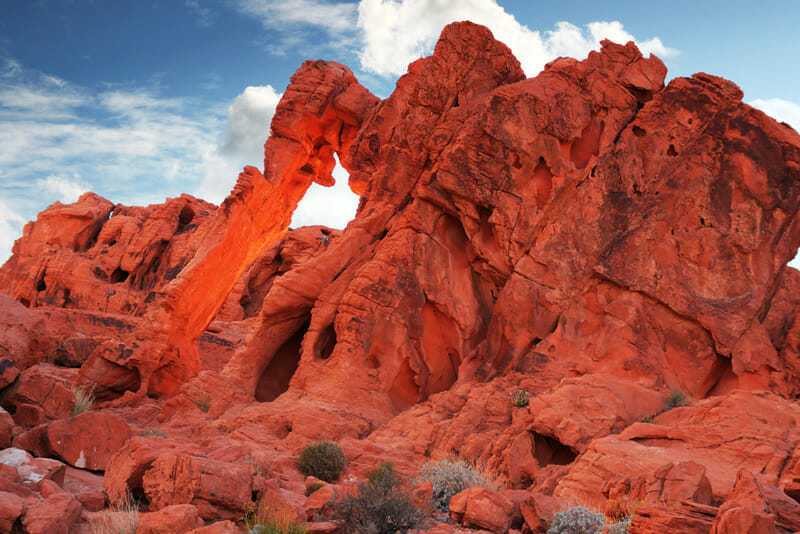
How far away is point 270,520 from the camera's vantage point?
663 cm

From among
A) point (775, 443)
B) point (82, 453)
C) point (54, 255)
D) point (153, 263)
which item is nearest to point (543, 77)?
point (775, 443)

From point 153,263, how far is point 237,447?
29725mm

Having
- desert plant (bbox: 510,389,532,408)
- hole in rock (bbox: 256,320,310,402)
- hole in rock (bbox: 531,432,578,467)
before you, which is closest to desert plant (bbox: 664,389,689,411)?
hole in rock (bbox: 531,432,578,467)

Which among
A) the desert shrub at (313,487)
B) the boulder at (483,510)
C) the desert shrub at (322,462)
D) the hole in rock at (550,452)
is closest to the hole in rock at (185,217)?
the desert shrub at (322,462)

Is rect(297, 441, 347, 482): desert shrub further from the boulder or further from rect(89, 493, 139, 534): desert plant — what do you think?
rect(89, 493, 139, 534): desert plant

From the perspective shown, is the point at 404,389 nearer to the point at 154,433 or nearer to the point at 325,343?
the point at 325,343

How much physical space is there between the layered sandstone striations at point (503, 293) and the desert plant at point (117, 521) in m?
3.69

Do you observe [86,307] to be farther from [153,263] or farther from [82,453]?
[82,453]

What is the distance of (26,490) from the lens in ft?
22.7

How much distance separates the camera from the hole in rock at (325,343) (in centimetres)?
1652

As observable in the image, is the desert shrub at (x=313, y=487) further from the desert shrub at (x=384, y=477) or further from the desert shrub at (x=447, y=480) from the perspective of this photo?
the desert shrub at (x=447, y=480)

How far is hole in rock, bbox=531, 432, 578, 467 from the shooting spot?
37.5 feet

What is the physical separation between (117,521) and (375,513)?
9.00 feet

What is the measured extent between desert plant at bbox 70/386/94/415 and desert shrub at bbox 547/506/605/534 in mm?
9275
